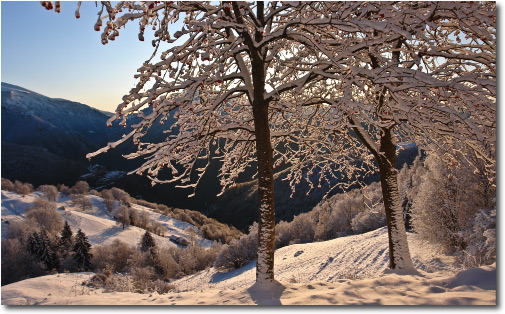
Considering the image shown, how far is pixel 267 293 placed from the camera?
14.2ft

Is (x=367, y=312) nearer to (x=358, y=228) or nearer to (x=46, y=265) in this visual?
(x=46, y=265)

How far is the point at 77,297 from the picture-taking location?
4.29 m

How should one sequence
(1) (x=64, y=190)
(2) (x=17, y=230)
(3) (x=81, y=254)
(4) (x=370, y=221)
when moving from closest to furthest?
(2) (x=17, y=230) → (3) (x=81, y=254) → (4) (x=370, y=221) → (1) (x=64, y=190)

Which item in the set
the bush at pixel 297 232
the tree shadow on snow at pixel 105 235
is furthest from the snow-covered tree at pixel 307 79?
the tree shadow on snow at pixel 105 235

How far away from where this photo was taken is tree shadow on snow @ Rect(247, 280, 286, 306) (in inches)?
159

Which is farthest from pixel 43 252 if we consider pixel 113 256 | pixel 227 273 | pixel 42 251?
pixel 227 273

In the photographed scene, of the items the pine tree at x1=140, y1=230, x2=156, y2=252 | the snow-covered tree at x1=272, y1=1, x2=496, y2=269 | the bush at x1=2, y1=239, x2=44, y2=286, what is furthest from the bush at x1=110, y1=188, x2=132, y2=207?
the snow-covered tree at x1=272, y1=1, x2=496, y2=269

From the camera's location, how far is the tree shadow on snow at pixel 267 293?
404 cm

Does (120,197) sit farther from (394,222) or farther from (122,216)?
(394,222)

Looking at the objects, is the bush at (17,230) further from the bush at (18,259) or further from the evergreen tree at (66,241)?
the evergreen tree at (66,241)

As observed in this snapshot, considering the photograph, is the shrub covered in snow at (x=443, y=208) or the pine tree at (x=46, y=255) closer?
the shrub covered in snow at (x=443, y=208)

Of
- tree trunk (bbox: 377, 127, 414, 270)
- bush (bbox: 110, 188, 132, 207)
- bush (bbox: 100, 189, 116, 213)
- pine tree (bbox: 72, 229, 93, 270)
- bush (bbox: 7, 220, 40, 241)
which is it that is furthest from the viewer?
bush (bbox: 110, 188, 132, 207)

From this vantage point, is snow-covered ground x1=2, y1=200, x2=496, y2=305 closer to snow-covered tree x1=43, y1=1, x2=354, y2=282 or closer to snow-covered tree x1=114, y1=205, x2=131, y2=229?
snow-covered tree x1=43, y1=1, x2=354, y2=282

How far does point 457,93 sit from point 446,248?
10.9 m
